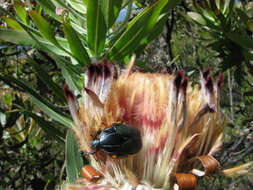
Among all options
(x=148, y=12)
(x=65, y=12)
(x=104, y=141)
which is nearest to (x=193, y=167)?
(x=104, y=141)

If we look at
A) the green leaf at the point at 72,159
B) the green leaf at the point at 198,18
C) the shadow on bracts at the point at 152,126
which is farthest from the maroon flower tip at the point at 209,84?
the green leaf at the point at 198,18

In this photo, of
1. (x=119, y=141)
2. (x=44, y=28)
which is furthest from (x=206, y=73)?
(x=44, y=28)

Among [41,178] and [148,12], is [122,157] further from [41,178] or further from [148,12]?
[41,178]

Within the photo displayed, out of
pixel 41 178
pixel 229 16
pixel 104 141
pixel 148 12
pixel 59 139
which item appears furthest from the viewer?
pixel 41 178

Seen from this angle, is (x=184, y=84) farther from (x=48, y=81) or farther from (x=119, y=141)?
(x=48, y=81)

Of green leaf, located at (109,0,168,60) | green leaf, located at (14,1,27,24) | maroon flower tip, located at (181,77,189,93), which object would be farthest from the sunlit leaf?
maroon flower tip, located at (181,77,189,93)

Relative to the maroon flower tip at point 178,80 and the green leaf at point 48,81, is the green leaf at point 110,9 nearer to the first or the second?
the green leaf at point 48,81
